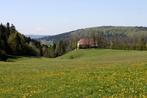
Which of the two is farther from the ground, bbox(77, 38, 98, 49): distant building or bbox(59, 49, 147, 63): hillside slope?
bbox(77, 38, 98, 49): distant building

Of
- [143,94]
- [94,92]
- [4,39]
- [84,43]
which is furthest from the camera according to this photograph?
[84,43]

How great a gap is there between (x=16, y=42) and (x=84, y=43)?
40367mm

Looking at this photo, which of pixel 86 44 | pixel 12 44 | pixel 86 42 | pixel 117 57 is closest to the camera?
pixel 117 57

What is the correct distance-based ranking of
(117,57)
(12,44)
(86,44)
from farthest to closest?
(86,44)
(12,44)
(117,57)

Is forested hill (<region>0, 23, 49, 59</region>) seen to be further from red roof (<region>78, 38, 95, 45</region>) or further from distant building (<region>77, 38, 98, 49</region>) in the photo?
red roof (<region>78, 38, 95, 45</region>)

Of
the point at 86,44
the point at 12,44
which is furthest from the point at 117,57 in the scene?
the point at 86,44

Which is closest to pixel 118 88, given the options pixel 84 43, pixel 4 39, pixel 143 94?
pixel 143 94

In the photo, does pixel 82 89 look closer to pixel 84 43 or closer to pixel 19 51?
pixel 19 51

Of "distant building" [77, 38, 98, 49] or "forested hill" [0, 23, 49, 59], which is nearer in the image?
"forested hill" [0, 23, 49, 59]

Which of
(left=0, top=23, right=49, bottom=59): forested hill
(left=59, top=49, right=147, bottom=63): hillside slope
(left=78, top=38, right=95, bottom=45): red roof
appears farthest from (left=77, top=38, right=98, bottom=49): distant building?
(left=59, top=49, right=147, bottom=63): hillside slope

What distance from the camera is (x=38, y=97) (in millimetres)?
20875

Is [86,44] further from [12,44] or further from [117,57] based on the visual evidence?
[117,57]

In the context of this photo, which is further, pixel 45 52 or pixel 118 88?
pixel 45 52

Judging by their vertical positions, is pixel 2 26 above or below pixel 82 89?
above
